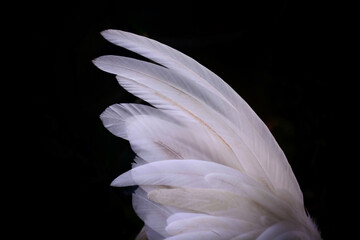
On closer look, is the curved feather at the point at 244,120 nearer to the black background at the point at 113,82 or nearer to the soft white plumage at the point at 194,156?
the soft white plumage at the point at 194,156

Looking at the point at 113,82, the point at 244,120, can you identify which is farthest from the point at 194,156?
the point at 113,82

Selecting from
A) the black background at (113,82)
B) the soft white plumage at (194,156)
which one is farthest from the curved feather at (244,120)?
the black background at (113,82)

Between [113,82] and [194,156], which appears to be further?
[113,82]

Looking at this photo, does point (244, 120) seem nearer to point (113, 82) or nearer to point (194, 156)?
point (194, 156)

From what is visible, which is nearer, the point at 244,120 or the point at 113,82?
the point at 244,120

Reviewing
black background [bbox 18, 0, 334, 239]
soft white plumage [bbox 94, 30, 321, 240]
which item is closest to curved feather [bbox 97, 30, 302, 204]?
soft white plumage [bbox 94, 30, 321, 240]

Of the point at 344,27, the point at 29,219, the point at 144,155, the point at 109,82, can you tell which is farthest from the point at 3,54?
the point at 344,27
